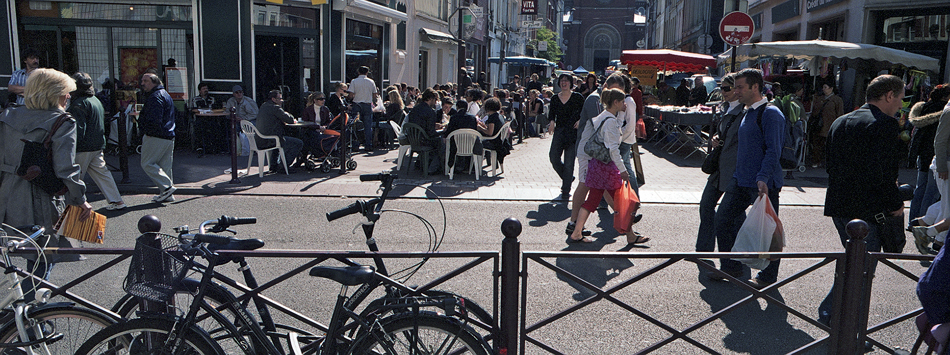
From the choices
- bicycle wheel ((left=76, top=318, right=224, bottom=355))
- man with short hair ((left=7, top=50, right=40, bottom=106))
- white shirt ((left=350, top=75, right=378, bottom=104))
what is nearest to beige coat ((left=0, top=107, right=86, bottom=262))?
bicycle wheel ((left=76, top=318, right=224, bottom=355))

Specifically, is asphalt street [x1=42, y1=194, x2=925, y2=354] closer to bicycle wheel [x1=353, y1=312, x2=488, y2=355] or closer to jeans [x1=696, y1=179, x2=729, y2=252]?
jeans [x1=696, y1=179, x2=729, y2=252]

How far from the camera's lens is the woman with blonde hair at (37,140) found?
14.0ft

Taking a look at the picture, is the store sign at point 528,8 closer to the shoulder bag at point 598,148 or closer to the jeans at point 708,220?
the shoulder bag at point 598,148

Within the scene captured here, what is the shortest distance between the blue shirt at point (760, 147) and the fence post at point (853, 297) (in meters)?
1.82

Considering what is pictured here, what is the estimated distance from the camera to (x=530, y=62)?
28109 millimetres

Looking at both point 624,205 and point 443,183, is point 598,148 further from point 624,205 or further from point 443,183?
point 443,183

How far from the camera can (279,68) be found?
1505 centimetres

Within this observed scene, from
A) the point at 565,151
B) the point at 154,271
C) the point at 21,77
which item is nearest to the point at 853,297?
the point at 154,271

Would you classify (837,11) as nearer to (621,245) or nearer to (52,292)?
(621,245)

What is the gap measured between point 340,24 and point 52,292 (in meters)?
13.6

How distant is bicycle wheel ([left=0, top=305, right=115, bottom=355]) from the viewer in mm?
2928

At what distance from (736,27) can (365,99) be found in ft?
21.7

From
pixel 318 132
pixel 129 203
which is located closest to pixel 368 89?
pixel 318 132

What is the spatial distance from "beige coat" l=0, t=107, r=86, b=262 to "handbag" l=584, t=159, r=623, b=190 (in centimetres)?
398
